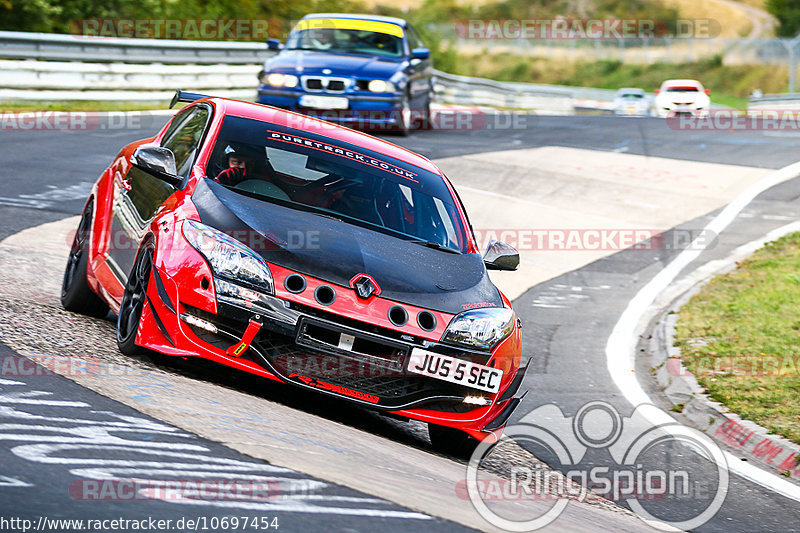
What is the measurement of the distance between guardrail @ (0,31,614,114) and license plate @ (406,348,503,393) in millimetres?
16492

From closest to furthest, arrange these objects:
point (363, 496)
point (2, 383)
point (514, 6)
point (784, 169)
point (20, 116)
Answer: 1. point (363, 496)
2. point (2, 383)
3. point (20, 116)
4. point (784, 169)
5. point (514, 6)

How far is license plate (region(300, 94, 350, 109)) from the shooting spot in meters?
18.4

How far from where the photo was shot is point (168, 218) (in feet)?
19.8

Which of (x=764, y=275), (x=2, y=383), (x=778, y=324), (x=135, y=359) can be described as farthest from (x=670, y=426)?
(x=764, y=275)

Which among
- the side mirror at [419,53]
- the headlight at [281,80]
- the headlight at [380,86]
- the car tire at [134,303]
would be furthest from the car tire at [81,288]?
the side mirror at [419,53]

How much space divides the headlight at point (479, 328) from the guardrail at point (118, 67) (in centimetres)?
1632

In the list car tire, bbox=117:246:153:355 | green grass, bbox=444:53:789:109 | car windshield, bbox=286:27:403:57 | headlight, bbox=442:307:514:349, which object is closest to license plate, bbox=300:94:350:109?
car windshield, bbox=286:27:403:57

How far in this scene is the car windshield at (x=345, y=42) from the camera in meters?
19.6

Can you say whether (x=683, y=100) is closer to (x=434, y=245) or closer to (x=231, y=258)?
(x=434, y=245)

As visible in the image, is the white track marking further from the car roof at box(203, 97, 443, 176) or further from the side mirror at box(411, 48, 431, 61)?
the side mirror at box(411, 48, 431, 61)

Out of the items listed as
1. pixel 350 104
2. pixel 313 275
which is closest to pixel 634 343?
pixel 313 275

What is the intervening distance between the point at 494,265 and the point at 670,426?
1.93m

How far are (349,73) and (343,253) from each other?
13.1 m

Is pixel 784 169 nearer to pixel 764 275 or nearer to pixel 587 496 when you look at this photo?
pixel 764 275
